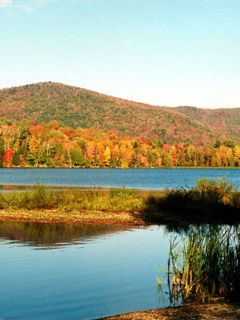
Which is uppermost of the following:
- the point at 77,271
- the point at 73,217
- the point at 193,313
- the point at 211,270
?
the point at 211,270

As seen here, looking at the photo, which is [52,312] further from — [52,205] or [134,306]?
[52,205]

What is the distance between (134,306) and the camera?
12.1 meters

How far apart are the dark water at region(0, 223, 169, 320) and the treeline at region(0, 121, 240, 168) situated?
12418 centimetres

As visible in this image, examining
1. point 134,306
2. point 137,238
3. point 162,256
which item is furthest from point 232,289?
point 137,238

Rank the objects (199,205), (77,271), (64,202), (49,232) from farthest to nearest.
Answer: (64,202) < (199,205) < (49,232) < (77,271)

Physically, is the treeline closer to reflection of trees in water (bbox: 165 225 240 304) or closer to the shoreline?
the shoreline

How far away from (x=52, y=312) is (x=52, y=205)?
819 inches

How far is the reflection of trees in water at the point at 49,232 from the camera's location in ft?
69.3

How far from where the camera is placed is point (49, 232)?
23.2 meters

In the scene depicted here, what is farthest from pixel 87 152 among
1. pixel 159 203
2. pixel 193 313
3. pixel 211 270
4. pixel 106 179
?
pixel 193 313

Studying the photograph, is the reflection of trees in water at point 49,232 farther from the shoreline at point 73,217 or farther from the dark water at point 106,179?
the dark water at point 106,179

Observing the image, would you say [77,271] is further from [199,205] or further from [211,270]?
[199,205]

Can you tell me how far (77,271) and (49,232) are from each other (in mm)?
7872

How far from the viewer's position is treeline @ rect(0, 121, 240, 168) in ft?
481
